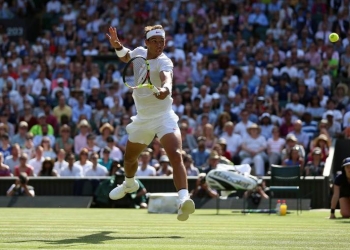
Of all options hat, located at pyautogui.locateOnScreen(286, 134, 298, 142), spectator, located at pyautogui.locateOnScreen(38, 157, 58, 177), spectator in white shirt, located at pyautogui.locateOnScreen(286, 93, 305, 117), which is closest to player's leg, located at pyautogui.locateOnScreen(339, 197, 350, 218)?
hat, located at pyautogui.locateOnScreen(286, 134, 298, 142)

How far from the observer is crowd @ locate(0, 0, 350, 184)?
2233 centimetres

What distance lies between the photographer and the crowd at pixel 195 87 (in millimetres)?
22328

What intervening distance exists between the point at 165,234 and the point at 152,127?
5.03 ft

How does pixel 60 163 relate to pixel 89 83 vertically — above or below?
below

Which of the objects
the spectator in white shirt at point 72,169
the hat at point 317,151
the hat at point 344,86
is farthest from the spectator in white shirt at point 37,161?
the hat at point 344,86

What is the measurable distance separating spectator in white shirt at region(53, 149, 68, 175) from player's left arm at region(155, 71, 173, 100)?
11.3 m

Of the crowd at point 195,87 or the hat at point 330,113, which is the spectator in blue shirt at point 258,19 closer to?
the crowd at point 195,87

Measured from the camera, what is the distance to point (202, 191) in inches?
794

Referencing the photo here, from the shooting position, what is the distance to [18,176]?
21.8 metres

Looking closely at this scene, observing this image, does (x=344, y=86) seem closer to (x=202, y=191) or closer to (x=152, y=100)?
(x=202, y=191)

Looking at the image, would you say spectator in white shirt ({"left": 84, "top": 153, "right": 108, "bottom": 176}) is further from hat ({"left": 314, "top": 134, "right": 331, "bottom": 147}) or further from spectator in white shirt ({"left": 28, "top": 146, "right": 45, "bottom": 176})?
hat ({"left": 314, "top": 134, "right": 331, "bottom": 147})

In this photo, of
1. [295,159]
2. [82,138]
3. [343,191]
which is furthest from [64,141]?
[343,191]

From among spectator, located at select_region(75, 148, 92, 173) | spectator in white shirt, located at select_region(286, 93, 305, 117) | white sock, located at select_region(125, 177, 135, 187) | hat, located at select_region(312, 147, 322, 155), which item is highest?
white sock, located at select_region(125, 177, 135, 187)

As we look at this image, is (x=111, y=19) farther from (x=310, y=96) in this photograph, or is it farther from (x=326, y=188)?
(x=326, y=188)
